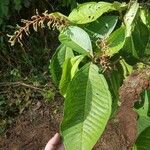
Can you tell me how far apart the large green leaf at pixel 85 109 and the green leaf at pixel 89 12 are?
3.4 inches

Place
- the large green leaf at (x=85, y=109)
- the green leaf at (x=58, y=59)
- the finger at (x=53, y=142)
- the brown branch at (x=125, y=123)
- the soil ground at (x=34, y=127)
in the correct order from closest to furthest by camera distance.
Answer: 1. the large green leaf at (x=85, y=109)
2. the green leaf at (x=58, y=59)
3. the finger at (x=53, y=142)
4. the brown branch at (x=125, y=123)
5. the soil ground at (x=34, y=127)

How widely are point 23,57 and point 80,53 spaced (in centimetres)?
371

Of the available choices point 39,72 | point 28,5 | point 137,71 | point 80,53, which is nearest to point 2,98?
point 39,72

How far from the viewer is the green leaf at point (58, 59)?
82 centimetres

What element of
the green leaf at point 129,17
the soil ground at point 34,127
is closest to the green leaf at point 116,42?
the green leaf at point 129,17

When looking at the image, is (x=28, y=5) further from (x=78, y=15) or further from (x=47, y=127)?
(x=78, y=15)

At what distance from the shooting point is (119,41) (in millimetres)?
720

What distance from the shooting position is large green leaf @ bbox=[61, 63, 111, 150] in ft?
2.28

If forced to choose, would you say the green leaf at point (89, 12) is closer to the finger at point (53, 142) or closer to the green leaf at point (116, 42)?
the green leaf at point (116, 42)

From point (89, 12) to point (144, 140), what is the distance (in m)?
0.25

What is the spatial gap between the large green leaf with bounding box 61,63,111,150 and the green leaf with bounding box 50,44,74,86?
9 centimetres

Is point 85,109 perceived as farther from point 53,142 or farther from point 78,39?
point 53,142

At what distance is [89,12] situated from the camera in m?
0.78

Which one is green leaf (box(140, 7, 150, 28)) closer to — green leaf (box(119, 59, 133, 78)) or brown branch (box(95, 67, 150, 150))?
green leaf (box(119, 59, 133, 78))
